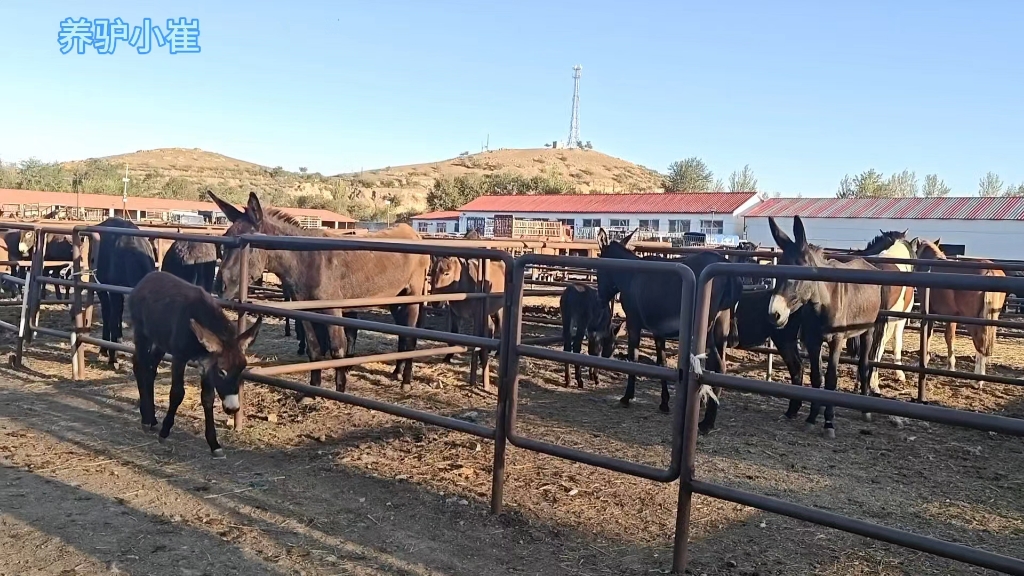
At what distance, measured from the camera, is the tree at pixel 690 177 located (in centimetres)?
7338

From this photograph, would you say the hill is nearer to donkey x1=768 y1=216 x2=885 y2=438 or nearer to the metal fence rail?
donkey x1=768 y1=216 x2=885 y2=438

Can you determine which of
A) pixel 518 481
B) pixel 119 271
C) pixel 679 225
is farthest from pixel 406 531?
pixel 679 225

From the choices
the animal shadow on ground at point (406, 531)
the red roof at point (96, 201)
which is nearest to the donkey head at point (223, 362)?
the animal shadow on ground at point (406, 531)

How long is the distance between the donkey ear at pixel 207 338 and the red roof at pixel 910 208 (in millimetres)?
44179

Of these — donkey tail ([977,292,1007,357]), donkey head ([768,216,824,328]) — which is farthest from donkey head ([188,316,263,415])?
donkey tail ([977,292,1007,357])

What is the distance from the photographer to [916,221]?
1617 inches

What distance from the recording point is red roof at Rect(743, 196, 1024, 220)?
132 feet

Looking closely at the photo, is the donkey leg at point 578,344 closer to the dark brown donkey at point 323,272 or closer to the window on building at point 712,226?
the dark brown donkey at point 323,272

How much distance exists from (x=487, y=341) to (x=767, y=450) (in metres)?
3.00

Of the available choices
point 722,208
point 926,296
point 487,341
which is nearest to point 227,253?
point 487,341

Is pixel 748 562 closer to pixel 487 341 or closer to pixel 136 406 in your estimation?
pixel 487 341

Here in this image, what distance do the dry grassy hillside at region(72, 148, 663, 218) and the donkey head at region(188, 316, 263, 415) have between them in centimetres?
5592

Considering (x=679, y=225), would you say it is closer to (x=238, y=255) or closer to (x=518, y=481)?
(x=238, y=255)

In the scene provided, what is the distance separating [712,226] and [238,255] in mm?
46980
